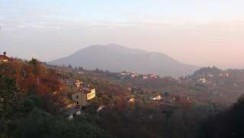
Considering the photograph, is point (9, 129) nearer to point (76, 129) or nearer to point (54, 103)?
point (76, 129)

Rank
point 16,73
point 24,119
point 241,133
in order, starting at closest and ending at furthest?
1. point 24,119
2. point 241,133
3. point 16,73

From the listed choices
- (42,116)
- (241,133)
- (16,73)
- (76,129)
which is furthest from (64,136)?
(16,73)

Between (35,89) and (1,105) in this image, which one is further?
(35,89)

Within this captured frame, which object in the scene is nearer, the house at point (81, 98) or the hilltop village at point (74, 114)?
the hilltop village at point (74, 114)

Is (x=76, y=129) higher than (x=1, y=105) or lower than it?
lower

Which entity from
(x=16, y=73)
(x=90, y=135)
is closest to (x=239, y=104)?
(x=90, y=135)

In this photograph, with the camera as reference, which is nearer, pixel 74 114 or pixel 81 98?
pixel 74 114

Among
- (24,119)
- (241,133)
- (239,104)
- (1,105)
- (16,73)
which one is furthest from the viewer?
(16,73)

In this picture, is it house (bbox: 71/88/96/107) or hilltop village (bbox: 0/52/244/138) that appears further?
house (bbox: 71/88/96/107)

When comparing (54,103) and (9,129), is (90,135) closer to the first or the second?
(9,129)

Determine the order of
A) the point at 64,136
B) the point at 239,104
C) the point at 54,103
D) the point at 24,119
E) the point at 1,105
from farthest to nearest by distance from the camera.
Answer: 1. the point at 54,103
2. the point at 239,104
3. the point at 24,119
4. the point at 64,136
5. the point at 1,105
